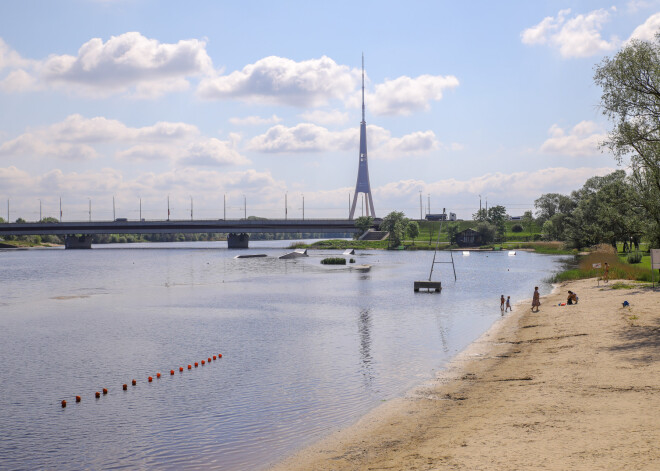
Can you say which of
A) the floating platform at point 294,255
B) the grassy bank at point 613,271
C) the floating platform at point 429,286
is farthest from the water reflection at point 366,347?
the floating platform at point 294,255

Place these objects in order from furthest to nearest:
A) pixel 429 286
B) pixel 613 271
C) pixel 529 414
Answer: pixel 429 286
pixel 613 271
pixel 529 414

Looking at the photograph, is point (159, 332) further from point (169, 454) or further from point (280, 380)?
point (169, 454)

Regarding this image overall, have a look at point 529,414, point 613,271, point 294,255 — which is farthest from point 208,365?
point 294,255

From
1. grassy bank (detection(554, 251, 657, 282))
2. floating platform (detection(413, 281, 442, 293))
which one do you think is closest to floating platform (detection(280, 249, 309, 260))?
floating platform (detection(413, 281, 442, 293))

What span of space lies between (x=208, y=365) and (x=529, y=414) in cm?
2113

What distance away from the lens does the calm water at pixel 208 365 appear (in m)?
22.5

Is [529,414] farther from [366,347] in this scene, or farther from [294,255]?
[294,255]

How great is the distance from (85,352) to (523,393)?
3002cm

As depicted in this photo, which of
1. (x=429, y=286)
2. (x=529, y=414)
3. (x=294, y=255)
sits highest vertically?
(x=294, y=255)

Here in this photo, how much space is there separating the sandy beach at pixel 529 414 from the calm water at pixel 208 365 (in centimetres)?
219

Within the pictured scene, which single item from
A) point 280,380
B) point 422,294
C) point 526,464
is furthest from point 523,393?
point 422,294

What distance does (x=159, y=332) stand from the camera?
48.0m

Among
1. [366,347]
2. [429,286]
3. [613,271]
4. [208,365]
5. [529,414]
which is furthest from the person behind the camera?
[429,286]

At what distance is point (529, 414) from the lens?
2141 cm
